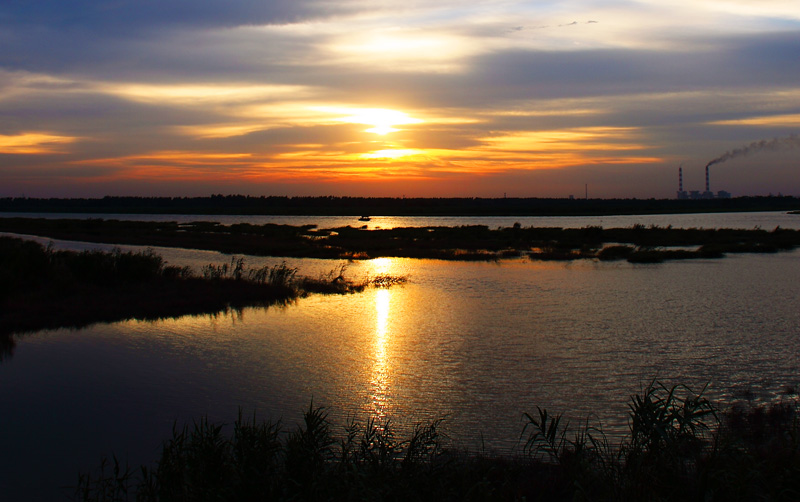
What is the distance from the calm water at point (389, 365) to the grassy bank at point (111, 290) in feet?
3.35

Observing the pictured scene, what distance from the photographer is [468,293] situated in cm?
2222

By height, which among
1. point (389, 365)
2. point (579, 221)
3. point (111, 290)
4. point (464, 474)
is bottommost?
point (389, 365)

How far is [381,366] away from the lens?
491 inches

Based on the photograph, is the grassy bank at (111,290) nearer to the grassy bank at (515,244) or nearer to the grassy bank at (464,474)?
the grassy bank at (464,474)

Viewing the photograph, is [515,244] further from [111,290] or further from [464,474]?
[464,474]

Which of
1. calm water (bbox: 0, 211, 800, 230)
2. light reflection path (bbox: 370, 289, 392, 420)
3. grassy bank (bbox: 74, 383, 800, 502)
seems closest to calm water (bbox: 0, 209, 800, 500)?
light reflection path (bbox: 370, 289, 392, 420)

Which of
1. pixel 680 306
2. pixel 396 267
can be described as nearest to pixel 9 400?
pixel 680 306

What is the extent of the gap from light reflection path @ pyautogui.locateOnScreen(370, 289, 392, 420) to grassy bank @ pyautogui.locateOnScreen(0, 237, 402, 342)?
4050 mm

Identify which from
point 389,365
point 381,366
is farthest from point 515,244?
point 381,366

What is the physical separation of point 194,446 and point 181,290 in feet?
48.3

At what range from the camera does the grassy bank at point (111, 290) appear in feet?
54.5

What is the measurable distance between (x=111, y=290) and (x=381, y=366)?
11872 millimetres

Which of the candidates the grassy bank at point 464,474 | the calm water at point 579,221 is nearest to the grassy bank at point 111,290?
the grassy bank at point 464,474

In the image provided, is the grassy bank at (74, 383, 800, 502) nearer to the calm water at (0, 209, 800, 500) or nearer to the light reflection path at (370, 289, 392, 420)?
the calm water at (0, 209, 800, 500)
